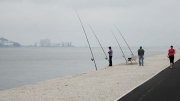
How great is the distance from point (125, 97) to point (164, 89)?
5.91 feet

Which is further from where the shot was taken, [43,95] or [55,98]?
[43,95]

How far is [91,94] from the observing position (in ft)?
28.8

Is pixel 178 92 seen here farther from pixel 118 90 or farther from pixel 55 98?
pixel 55 98

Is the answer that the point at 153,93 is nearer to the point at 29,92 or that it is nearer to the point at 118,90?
the point at 118,90

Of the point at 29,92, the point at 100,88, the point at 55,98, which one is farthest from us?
the point at 100,88

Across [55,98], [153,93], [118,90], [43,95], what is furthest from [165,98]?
[43,95]

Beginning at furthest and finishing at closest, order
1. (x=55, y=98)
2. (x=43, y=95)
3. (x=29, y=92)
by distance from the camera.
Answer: (x=29, y=92)
(x=43, y=95)
(x=55, y=98)

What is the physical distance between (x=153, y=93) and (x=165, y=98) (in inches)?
32.7

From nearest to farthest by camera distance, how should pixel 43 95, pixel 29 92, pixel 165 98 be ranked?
pixel 165 98 → pixel 43 95 → pixel 29 92

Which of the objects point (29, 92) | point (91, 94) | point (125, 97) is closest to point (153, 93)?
point (125, 97)

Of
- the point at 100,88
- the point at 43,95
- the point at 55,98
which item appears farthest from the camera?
the point at 100,88

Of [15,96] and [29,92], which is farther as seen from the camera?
[29,92]

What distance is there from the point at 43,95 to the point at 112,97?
2029 millimetres

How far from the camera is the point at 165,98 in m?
7.52
